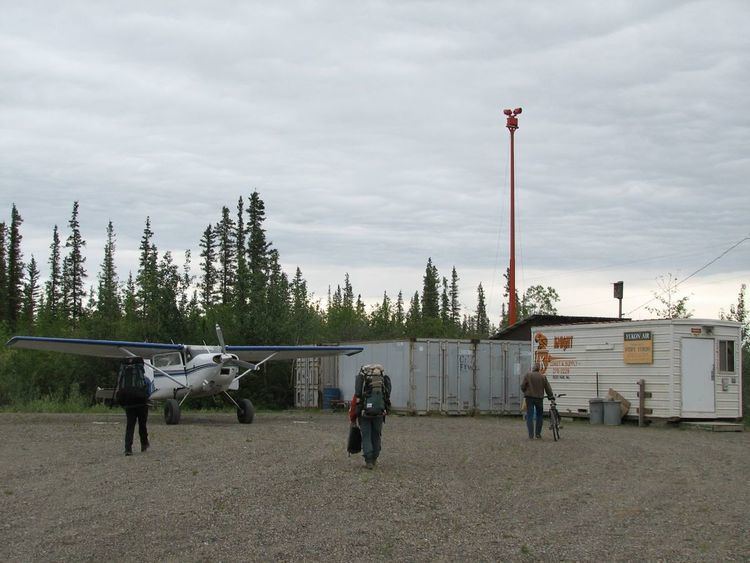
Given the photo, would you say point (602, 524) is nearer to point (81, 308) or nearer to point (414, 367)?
point (414, 367)

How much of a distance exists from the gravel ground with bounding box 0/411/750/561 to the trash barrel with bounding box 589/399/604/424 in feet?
22.1

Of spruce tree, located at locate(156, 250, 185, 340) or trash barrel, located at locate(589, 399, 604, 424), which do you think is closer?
trash barrel, located at locate(589, 399, 604, 424)

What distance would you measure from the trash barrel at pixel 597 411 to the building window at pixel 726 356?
3207mm

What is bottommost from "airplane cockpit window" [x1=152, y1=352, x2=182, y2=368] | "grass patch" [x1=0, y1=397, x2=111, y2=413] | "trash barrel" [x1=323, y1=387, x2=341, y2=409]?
"grass patch" [x1=0, y1=397, x2=111, y2=413]

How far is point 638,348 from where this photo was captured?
22453 millimetres

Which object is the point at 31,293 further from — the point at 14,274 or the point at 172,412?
the point at 172,412

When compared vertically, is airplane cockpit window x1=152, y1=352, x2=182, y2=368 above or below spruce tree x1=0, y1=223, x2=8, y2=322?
below

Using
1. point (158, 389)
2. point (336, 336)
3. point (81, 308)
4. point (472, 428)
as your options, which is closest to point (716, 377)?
point (472, 428)

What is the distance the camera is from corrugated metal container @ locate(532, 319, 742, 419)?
21.6 m

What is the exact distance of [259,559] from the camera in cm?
678

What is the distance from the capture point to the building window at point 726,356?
2220 centimetres

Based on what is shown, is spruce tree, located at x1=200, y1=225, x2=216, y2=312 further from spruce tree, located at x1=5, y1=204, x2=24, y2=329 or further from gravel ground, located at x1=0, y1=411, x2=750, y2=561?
gravel ground, located at x1=0, y1=411, x2=750, y2=561

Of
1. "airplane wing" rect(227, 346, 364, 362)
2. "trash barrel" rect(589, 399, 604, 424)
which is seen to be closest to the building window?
"trash barrel" rect(589, 399, 604, 424)

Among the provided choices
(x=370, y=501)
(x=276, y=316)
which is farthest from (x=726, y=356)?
(x=276, y=316)
